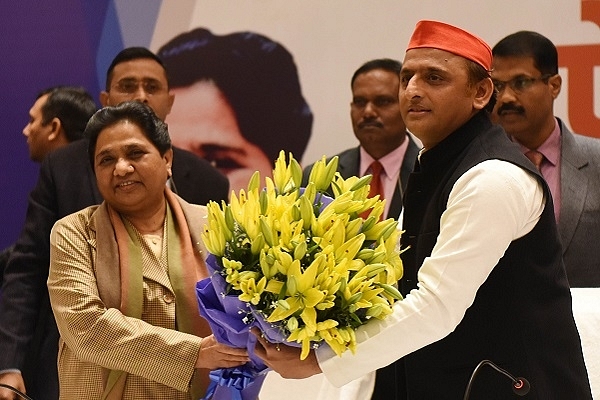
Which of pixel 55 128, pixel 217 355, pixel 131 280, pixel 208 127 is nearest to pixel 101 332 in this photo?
pixel 131 280

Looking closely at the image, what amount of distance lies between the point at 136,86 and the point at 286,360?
223cm

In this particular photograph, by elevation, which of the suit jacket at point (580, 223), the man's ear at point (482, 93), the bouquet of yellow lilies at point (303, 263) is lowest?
the suit jacket at point (580, 223)

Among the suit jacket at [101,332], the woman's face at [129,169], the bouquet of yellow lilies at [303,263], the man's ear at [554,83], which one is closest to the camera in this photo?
the bouquet of yellow lilies at [303,263]

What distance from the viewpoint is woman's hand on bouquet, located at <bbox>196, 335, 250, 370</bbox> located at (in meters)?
2.52

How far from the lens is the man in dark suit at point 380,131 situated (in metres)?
4.55

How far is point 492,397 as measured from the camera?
2.38 meters

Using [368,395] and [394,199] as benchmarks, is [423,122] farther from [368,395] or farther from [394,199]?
[394,199]

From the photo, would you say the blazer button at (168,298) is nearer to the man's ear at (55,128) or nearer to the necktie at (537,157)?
the necktie at (537,157)

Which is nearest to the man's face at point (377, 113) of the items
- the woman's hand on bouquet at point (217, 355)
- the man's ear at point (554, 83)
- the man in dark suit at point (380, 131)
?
the man in dark suit at point (380, 131)

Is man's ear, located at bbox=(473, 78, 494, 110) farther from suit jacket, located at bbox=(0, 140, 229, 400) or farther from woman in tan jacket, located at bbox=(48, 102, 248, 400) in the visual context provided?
suit jacket, located at bbox=(0, 140, 229, 400)

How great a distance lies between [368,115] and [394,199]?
44 cm

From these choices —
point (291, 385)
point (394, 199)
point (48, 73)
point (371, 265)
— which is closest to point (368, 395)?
point (291, 385)

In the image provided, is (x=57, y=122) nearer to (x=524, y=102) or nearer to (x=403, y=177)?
(x=403, y=177)

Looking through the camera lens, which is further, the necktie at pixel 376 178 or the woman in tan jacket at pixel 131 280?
the necktie at pixel 376 178
